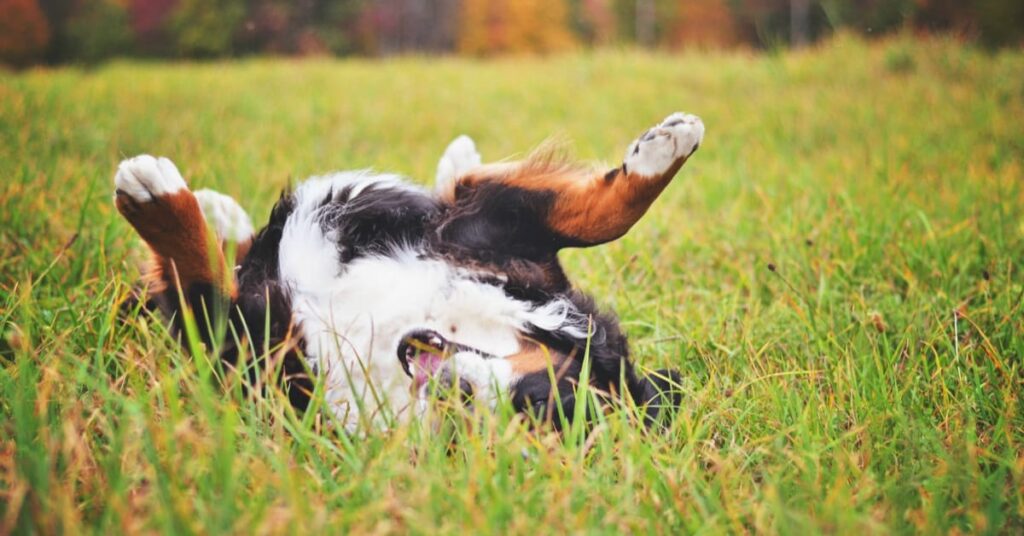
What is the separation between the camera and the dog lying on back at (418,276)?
163 cm

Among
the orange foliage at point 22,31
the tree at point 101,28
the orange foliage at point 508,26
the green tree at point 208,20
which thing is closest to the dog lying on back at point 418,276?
the orange foliage at point 22,31

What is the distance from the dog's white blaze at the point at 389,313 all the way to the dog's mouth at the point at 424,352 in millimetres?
25

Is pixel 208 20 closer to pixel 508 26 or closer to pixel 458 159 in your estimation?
pixel 508 26

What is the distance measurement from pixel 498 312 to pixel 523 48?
24124 millimetres

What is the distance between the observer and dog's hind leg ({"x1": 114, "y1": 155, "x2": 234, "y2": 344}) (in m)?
1.67

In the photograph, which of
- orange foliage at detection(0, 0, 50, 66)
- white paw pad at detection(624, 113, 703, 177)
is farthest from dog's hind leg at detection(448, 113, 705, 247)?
orange foliage at detection(0, 0, 50, 66)

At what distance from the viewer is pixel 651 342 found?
6.89 ft

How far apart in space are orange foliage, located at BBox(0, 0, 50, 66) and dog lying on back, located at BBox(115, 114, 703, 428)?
40.7 feet

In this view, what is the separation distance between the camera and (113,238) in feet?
8.04

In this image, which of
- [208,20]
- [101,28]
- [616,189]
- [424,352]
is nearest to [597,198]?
[616,189]

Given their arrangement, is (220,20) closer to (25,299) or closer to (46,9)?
(46,9)

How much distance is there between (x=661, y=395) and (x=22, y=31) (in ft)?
50.7

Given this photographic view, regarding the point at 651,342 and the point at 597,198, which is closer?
the point at 597,198

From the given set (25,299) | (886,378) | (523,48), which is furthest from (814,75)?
(523,48)
